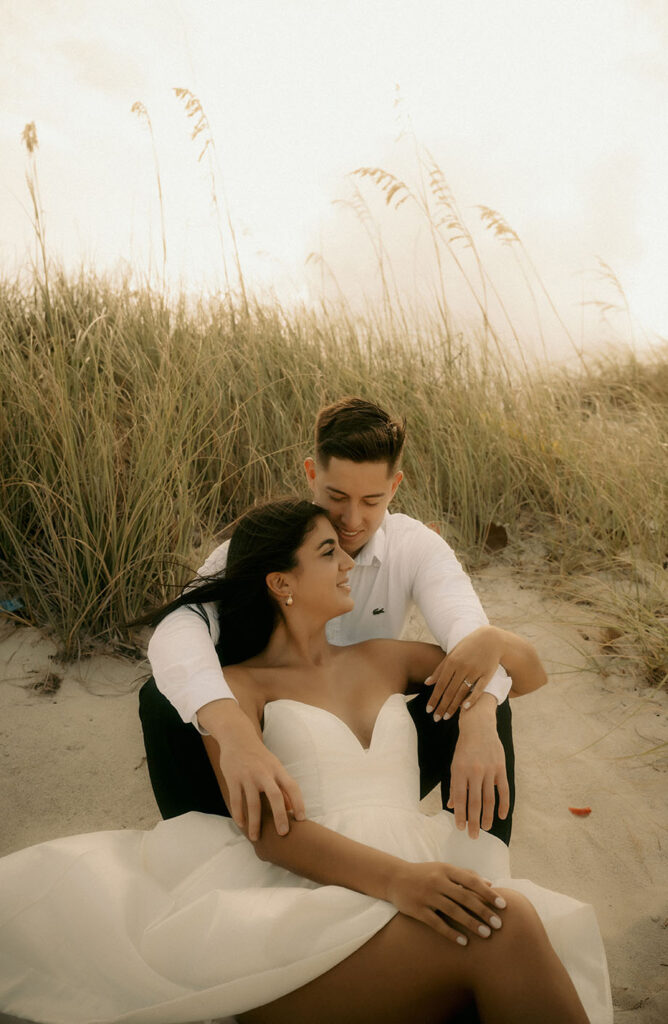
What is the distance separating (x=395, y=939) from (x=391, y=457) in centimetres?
158

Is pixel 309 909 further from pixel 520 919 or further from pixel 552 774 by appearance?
pixel 552 774

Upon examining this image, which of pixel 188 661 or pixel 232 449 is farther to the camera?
pixel 232 449

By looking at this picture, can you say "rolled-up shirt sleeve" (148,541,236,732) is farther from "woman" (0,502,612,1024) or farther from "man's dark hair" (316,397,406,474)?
"man's dark hair" (316,397,406,474)

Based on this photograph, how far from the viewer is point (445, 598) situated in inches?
103

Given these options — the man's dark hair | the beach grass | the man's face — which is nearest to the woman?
the man's face

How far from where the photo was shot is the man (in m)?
2.05

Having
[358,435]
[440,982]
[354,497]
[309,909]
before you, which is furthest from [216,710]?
[358,435]

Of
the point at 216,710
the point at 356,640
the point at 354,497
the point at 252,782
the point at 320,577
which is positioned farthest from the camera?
the point at 356,640

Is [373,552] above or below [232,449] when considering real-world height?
below

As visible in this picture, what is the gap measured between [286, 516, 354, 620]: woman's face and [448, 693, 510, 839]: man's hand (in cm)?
49

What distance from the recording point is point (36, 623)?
3742mm

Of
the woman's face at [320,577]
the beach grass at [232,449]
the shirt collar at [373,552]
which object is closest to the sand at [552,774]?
the beach grass at [232,449]

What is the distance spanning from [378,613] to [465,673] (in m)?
0.70

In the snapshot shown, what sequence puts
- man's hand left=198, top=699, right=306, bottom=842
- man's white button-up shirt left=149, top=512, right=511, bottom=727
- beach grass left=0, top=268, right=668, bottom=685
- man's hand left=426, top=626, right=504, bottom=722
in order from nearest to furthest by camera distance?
man's hand left=198, top=699, right=306, bottom=842 → man's white button-up shirt left=149, top=512, right=511, bottom=727 → man's hand left=426, top=626, right=504, bottom=722 → beach grass left=0, top=268, right=668, bottom=685
